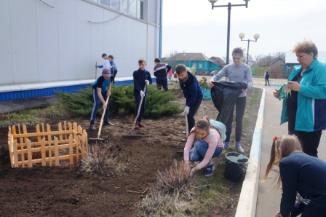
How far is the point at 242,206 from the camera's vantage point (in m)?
3.77

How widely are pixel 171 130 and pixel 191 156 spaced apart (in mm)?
2873

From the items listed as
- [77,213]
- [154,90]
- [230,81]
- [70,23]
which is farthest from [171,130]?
[70,23]

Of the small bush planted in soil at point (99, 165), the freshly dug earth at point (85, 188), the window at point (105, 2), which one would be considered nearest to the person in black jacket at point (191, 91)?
the freshly dug earth at point (85, 188)

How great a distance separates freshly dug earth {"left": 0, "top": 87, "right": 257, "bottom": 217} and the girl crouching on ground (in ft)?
1.46

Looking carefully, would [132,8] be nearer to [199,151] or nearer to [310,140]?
[199,151]

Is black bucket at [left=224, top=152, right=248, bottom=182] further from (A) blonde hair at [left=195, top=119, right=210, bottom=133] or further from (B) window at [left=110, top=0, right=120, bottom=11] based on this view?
(B) window at [left=110, top=0, right=120, bottom=11]

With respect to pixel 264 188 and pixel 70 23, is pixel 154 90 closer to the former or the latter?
pixel 70 23

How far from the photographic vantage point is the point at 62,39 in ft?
40.4

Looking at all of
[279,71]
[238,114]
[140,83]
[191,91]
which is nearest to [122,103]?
[140,83]

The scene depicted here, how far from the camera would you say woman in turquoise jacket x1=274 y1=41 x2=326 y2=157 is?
3770 mm

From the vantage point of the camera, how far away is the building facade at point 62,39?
1011 centimetres

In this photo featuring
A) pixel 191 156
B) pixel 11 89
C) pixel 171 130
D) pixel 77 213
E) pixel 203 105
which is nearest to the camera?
pixel 77 213

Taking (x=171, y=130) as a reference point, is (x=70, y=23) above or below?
above

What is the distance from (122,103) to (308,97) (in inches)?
242
